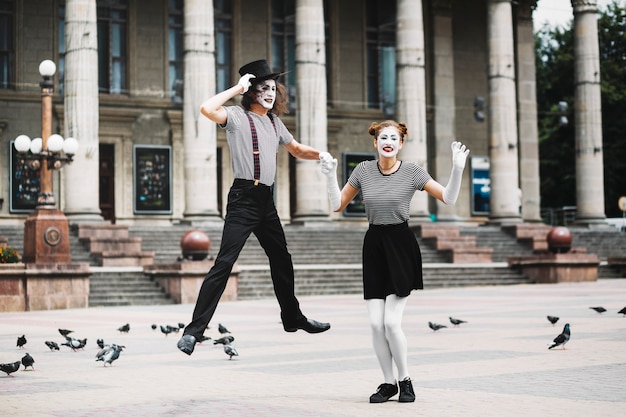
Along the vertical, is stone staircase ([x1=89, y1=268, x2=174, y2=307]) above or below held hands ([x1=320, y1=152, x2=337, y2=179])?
below

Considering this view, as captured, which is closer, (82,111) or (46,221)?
(46,221)

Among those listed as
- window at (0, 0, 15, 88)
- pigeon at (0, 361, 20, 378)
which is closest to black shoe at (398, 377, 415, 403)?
pigeon at (0, 361, 20, 378)

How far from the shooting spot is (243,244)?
925cm

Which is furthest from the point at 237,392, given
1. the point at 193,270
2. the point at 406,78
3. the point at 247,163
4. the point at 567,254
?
the point at 406,78

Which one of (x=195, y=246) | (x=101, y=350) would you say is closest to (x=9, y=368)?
(x=101, y=350)

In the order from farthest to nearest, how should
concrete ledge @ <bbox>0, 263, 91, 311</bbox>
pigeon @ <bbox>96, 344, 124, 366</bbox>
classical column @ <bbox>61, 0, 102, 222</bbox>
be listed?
classical column @ <bbox>61, 0, 102, 222</bbox>
concrete ledge @ <bbox>0, 263, 91, 311</bbox>
pigeon @ <bbox>96, 344, 124, 366</bbox>

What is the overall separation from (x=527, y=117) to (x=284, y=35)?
11261 millimetres

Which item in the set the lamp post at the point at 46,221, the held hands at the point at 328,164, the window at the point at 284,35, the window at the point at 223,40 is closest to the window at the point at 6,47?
the window at the point at 223,40

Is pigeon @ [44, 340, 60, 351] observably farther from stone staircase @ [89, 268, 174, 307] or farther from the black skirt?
stone staircase @ [89, 268, 174, 307]

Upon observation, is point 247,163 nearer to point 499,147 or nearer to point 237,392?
point 237,392

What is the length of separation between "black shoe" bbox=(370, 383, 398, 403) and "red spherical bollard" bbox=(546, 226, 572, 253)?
28.5 m

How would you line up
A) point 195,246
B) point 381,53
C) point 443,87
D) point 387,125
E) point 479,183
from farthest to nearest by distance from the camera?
1. point 479,183
2. point 443,87
3. point 381,53
4. point 195,246
5. point 387,125

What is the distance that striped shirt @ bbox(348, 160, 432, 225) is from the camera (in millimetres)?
9344

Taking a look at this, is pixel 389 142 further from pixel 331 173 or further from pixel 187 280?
pixel 187 280
